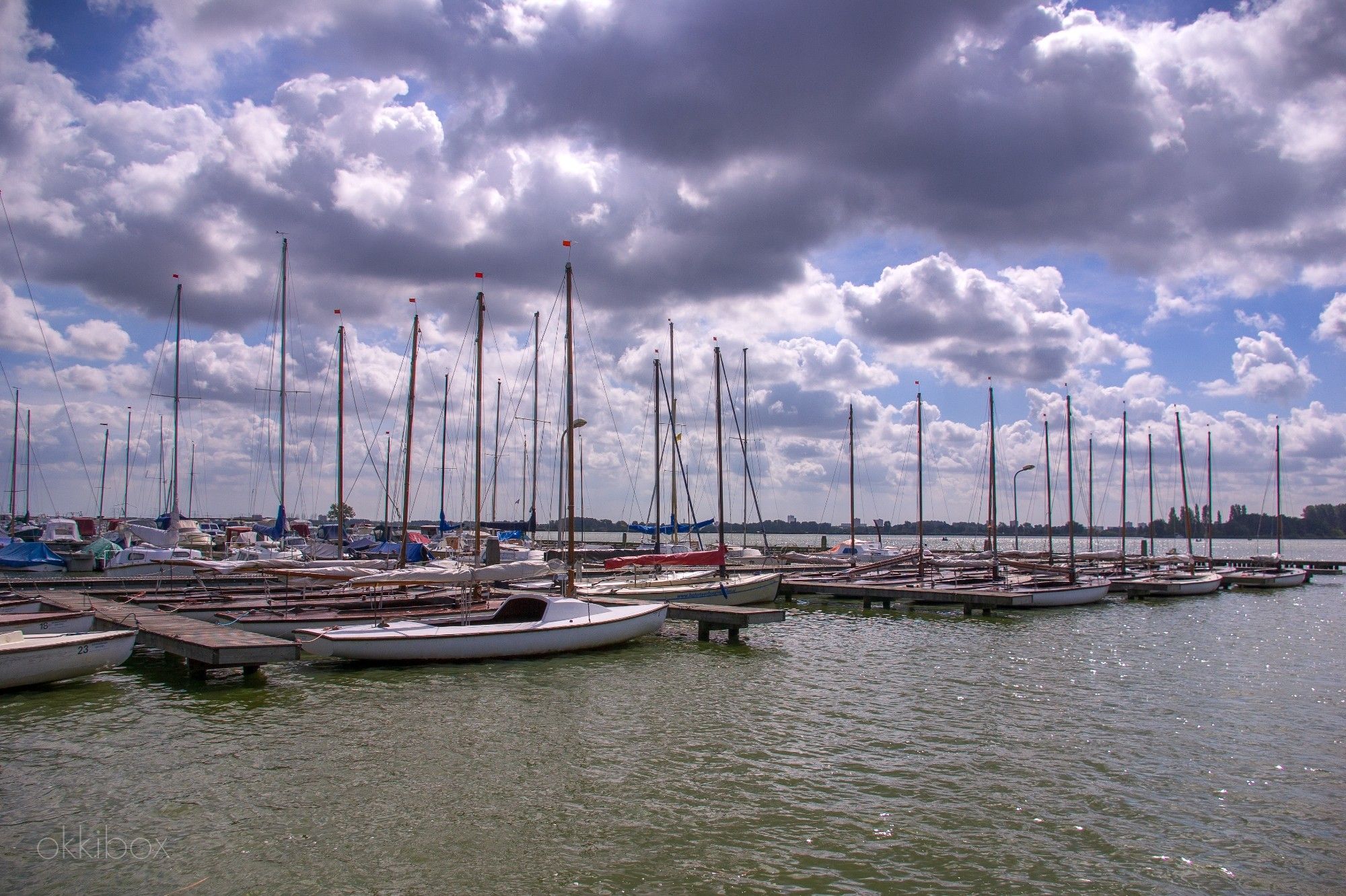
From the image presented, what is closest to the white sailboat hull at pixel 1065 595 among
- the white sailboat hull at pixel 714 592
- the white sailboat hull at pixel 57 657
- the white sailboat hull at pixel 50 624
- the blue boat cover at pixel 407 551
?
the white sailboat hull at pixel 714 592

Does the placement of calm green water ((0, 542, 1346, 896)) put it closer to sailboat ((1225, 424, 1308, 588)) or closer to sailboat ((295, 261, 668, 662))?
sailboat ((295, 261, 668, 662))

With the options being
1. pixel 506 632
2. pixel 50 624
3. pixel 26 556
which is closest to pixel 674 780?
pixel 506 632

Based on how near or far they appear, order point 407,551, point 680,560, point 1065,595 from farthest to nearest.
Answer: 1. point 407,551
2. point 1065,595
3. point 680,560

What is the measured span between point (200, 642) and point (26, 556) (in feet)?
130

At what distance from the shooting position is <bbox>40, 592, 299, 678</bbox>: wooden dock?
19.6 metres

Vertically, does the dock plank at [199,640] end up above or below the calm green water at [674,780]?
above

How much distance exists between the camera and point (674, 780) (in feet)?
44.3

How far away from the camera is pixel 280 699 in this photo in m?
18.9

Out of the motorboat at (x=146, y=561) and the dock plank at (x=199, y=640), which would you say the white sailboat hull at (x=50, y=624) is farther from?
the motorboat at (x=146, y=561)

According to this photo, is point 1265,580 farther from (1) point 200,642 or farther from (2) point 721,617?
(1) point 200,642

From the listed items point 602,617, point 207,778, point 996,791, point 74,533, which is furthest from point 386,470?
point 996,791

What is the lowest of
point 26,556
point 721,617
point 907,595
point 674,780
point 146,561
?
point 907,595

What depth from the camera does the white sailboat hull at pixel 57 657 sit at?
58.5 ft

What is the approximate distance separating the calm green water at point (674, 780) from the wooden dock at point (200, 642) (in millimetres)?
749
